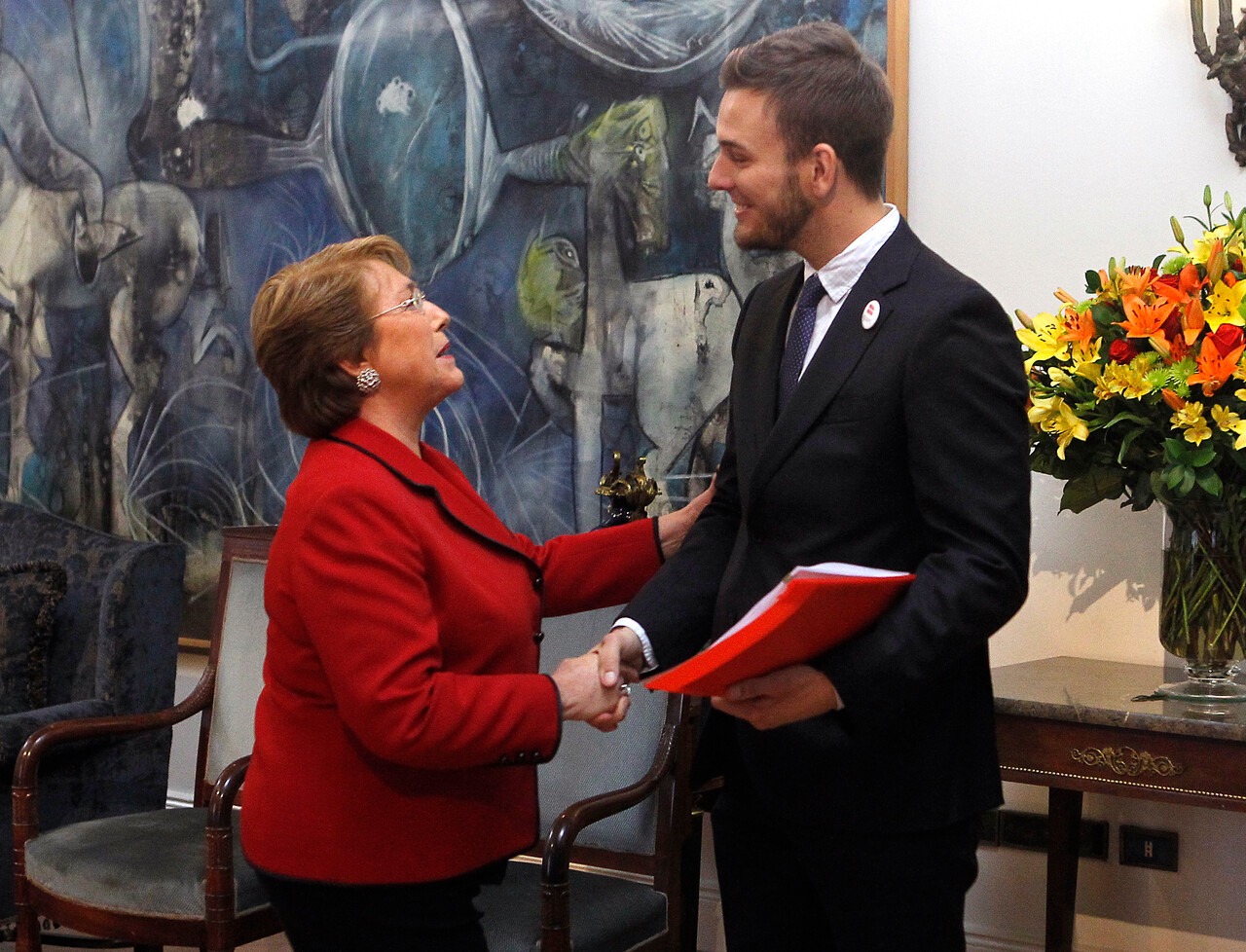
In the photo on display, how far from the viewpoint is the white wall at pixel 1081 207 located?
2934 millimetres

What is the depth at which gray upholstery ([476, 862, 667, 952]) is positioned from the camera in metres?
2.36

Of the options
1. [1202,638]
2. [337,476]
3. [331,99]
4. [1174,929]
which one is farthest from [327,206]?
[1174,929]

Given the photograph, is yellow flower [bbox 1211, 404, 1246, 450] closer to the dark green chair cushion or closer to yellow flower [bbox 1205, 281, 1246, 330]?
yellow flower [bbox 1205, 281, 1246, 330]

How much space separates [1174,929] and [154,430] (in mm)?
3272

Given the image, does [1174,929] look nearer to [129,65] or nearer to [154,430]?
[154,430]

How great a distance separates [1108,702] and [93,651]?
267 cm

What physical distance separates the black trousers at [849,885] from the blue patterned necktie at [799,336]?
0.56 meters

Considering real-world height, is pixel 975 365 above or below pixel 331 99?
below

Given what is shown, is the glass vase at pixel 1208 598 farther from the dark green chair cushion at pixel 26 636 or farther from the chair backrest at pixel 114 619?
the dark green chair cushion at pixel 26 636

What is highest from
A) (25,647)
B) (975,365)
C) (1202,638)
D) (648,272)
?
(648,272)

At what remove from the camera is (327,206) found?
393 centimetres

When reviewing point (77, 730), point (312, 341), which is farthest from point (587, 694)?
point (77, 730)

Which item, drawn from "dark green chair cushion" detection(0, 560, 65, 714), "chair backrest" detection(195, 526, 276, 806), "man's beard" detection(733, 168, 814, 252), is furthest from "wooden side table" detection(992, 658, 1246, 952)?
"dark green chair cushion" detection(0, 560, 65, 714)

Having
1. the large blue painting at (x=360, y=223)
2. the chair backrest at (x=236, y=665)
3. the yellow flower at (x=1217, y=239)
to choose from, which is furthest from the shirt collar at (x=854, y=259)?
the chair backrest at (x=236, y=665)
